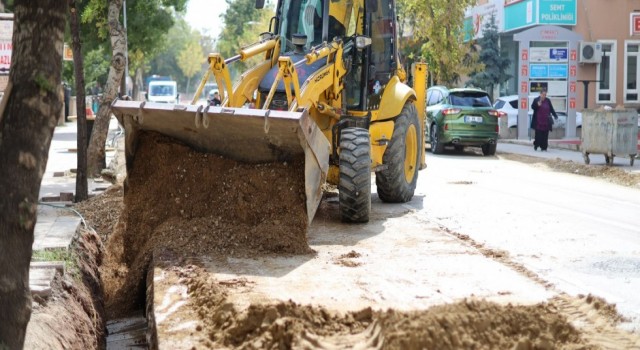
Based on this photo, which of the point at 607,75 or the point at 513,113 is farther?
the point at 607,75

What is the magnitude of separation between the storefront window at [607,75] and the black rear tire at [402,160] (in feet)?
86.6

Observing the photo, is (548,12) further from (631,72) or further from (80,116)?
(80,116)

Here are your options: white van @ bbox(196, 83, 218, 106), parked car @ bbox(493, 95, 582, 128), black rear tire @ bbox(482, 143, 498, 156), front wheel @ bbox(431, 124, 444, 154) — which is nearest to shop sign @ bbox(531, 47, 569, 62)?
parked car @ bbox(493, 95, 582, 128)

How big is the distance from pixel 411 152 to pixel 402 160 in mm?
1173

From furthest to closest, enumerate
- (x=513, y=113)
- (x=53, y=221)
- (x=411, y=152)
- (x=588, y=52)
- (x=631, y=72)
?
(x=631, y=72) → (x=513, y=113) → (x=588, y=52) → (x=411, y=152) → (x=53, y=221)

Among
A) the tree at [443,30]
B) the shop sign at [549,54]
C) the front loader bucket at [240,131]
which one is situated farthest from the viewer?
the tree at [443,30]

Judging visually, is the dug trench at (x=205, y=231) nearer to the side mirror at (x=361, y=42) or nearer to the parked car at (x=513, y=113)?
the side mirror at (x=361, y=42)

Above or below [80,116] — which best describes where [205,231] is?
below

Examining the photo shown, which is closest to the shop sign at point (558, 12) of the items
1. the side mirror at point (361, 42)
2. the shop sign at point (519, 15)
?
the shop sign at point (519, 15)

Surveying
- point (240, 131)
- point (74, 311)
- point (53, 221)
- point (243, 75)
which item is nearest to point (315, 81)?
point (243, 75)

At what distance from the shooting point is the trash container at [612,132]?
811 inches

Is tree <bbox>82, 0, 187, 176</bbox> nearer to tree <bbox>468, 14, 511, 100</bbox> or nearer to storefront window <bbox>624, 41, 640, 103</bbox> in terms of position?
tree <bbox>468, 14, 511, 100</bbox>

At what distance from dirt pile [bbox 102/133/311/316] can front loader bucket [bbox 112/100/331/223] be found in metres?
0.12

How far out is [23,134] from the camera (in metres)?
5.00
